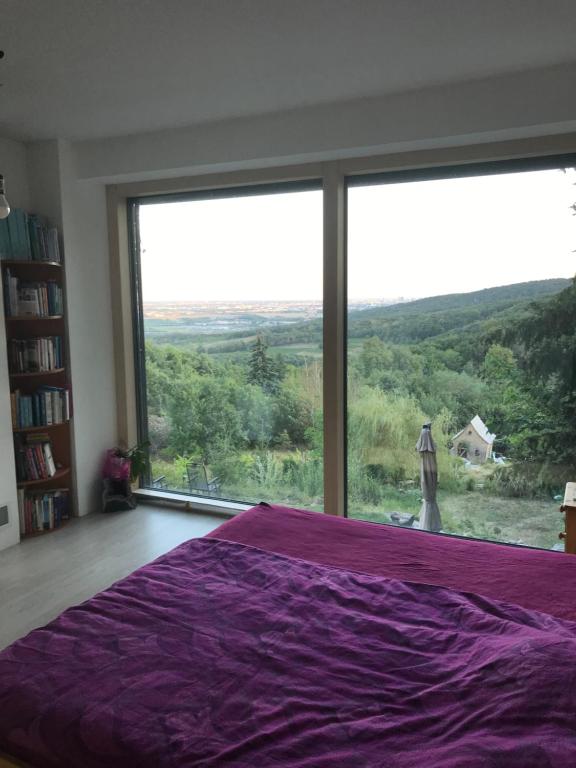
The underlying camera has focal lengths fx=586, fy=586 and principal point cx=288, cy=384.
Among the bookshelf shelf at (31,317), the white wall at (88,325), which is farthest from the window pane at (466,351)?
the bookshelf shelf at (31,317)

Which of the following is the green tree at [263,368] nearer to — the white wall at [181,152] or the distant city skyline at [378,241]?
the distant city skyline at [378,241]

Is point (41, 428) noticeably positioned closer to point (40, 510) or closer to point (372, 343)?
point (40, 510)

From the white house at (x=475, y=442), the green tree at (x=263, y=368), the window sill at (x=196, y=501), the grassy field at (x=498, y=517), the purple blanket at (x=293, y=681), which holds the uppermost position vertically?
the green tree at (x=263, y=368)

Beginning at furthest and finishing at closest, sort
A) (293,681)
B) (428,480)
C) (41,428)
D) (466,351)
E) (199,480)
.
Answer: (199,480) → (41,428) → (428,480) → (466,351) → (293,681)

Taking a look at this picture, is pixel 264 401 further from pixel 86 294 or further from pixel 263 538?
pixel 263 538

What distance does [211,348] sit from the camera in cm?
434

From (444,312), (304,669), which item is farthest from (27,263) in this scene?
(304,669)

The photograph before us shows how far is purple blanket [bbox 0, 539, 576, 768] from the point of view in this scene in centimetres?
129

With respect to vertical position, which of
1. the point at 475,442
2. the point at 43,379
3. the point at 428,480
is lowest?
the point at 428,480

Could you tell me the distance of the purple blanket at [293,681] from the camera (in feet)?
4.24

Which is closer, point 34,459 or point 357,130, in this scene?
point 357,130

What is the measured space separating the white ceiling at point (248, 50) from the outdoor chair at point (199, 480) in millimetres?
2465

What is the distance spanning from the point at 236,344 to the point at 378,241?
1.26 m

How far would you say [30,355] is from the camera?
3.94 metres
